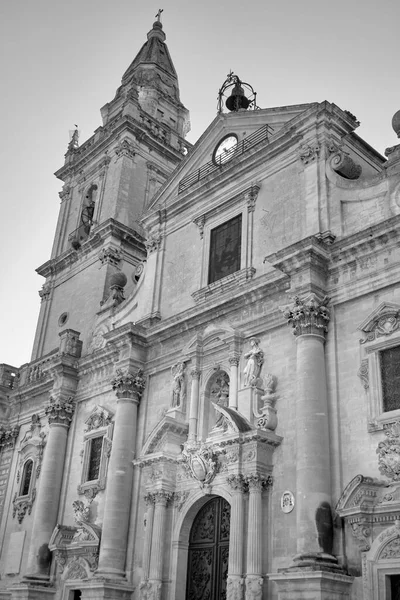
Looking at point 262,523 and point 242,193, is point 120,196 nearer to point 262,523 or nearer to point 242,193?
point 242,193

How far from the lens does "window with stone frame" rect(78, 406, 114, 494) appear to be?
839 inches

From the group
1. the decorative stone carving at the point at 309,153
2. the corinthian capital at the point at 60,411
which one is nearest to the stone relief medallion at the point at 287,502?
the decorative stone carving at the point at 309,153

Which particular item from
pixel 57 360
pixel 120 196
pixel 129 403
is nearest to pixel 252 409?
pixel 129 403

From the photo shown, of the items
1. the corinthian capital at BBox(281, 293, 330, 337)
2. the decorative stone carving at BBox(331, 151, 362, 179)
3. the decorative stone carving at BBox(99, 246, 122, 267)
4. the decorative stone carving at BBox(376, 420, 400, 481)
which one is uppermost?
the decorative stone carving at BBox(99, 246, 122, 267)

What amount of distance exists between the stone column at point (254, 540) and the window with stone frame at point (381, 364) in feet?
10.1

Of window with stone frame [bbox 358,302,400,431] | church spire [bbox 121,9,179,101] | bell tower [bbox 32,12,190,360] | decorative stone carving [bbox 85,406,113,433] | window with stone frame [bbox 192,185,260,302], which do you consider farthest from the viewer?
church spire [bbox 121,9,179,101]

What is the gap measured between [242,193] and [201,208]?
2059mm

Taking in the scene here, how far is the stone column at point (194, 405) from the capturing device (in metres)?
18.3

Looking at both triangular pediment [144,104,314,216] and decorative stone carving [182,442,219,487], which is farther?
triangular pediment [144,104,314,216]

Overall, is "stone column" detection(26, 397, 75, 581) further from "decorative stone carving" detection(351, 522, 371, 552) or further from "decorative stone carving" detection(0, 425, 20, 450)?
"decorative stone carving" detection(351, 522, 371, 552)

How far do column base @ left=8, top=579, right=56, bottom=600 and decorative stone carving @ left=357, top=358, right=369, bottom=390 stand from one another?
1216 centimetres

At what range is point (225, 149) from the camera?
22703 millimetres

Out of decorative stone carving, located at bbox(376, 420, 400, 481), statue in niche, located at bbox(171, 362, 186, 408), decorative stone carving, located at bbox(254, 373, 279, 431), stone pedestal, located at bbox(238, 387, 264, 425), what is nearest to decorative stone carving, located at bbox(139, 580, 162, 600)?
statue in niche, located at bbox(171, 362, 186, 408)

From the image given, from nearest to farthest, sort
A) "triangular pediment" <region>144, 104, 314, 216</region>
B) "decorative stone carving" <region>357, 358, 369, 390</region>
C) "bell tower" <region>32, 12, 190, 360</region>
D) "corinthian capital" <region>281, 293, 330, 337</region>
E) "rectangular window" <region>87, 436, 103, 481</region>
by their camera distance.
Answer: "decorative stone carving" <region>357, 358, 369, 390</region>, "corinthian capital" <region>281, 293, 330, 337</region>, "triangular pediment" <region>144, 104, 314, 216</region>, "rectangular window" <region>87, 436, 103, 481</region>, "bell tower" <region>32, 12, 190, 360</region>
